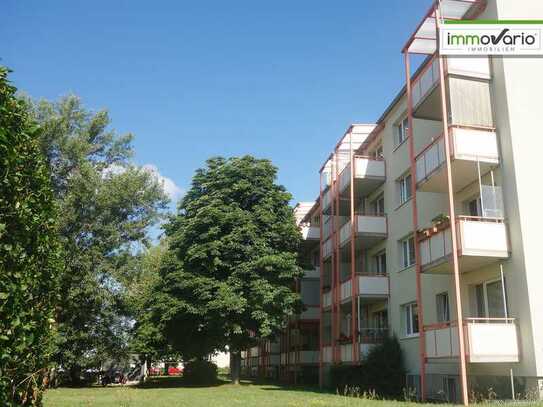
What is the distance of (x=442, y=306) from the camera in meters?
20.9

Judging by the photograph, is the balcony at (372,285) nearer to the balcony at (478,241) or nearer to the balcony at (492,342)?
the balcony at (478,241)

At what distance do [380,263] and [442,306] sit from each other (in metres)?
7.40

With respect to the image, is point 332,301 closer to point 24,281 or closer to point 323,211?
point 323,211

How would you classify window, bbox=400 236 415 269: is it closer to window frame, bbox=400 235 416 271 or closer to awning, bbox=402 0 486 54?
window frame, bbox=400 235 416 271

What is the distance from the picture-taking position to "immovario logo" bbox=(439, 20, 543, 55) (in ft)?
54.9

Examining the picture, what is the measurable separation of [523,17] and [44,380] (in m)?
17.4

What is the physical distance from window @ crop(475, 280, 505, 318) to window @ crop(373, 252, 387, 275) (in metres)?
8.99

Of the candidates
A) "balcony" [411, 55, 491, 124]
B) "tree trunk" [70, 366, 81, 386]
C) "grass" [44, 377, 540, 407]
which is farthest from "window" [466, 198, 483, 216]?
"tree trunk" [70, 366, 81, 386]

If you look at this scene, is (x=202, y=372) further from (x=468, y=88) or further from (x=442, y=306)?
(x=468, y=88)

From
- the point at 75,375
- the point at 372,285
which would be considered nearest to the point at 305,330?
the point at 372,285

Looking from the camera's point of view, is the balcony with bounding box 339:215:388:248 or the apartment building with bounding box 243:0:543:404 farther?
the balcony with bounding box 339:215:388:248

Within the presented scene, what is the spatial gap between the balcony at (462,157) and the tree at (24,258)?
1350 cm

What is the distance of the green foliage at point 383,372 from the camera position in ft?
73.1

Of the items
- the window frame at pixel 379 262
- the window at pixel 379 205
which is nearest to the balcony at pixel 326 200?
the window at pixel 379 205
